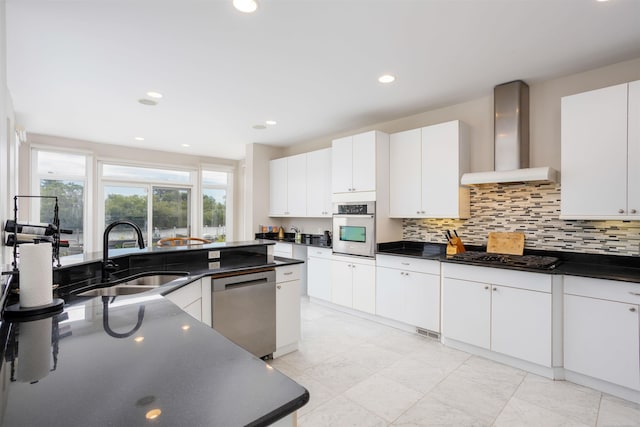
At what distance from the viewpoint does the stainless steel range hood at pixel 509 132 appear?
299 cm

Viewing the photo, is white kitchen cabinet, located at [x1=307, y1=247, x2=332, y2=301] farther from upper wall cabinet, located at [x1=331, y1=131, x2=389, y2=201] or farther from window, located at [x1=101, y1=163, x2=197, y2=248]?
window, located at [x1=101, y1=163, x2=197, y2=248]

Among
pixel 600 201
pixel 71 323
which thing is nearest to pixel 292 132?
pixel 600 201

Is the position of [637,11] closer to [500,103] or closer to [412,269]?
[500,103]

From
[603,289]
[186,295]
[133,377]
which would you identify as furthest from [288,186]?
[133,377]

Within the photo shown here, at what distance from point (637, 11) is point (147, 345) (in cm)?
321

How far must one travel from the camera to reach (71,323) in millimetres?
1232

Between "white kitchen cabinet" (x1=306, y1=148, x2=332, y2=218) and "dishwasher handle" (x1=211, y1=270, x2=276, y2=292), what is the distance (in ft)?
7.12

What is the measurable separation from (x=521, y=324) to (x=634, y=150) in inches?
61.0

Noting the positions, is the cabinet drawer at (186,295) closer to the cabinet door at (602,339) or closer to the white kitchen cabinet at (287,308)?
the white kitchen cabinet at (287,308)

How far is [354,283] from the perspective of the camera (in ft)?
→ 13.0

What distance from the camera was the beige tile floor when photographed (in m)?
2.00

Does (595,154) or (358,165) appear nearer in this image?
(595,154)

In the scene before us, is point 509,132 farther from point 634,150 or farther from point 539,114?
point 634,150

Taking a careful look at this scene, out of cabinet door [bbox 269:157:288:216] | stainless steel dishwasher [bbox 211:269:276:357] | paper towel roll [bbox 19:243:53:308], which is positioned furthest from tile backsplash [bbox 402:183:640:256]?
paper towel roll [bbox 19:243:53:308]
